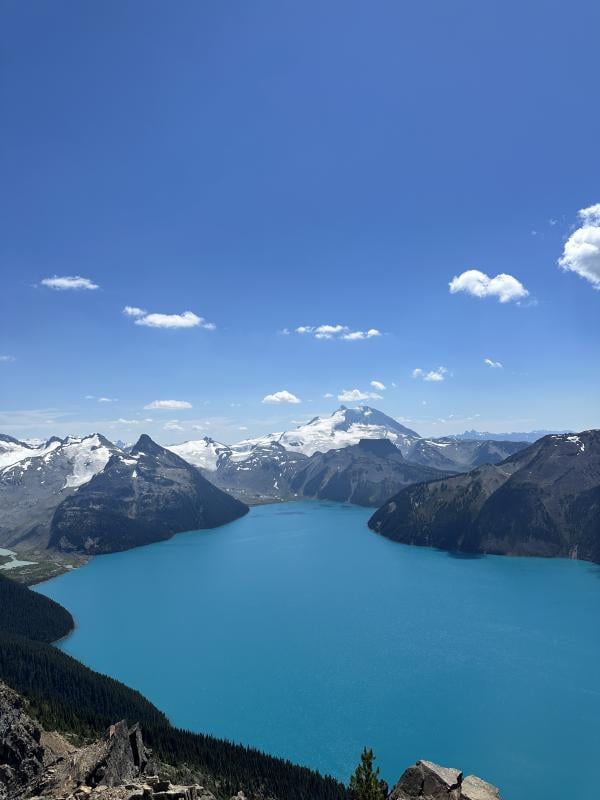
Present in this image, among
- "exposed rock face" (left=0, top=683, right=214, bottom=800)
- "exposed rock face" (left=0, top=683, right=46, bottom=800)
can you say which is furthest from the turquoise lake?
"exposed rock face" (left=0, top=683, right=46, bottom=800)

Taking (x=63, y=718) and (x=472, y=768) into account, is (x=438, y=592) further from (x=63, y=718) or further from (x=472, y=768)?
(x=63, y=718)

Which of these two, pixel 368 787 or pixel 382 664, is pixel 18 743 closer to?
pixel 368 787

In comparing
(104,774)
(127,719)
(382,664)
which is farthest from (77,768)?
(382,664)

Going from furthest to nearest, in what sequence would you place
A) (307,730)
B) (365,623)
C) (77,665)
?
(365,623) → (77,665) → (307,730)

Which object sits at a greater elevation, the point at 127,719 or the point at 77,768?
the point at 77,768

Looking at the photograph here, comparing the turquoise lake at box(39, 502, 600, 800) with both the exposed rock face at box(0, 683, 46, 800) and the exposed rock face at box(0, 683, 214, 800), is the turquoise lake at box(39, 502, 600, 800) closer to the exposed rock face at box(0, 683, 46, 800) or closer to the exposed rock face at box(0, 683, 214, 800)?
the exposed rock face at box(0, 683, 214, 800)

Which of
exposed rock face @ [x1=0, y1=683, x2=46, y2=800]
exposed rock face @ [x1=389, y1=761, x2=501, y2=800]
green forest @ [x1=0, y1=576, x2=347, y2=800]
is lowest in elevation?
green forest @ [x1=0, y1=576, x2=347, y2=800]

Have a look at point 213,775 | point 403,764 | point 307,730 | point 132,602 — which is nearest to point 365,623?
point 307,730
